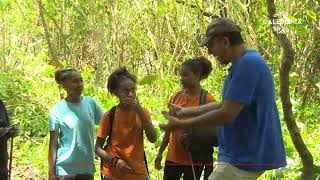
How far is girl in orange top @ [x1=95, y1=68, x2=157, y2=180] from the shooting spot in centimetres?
368

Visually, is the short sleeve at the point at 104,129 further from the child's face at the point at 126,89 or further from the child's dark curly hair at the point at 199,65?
the child's dark curly hair at the point at 199,65

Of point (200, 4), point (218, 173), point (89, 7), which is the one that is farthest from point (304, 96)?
point (218, 173)

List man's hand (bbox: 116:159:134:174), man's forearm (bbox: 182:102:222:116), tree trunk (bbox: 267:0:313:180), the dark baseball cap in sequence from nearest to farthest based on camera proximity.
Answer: the dark baseball cap
man's forearm (bbox: 182:102:222:116)
tree trunk (bbox: 267:0:313:180)
man's hand (bbox: 116:159:134:174)

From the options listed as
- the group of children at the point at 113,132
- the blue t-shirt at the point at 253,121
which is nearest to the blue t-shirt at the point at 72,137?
the group of children at the point at 113,132

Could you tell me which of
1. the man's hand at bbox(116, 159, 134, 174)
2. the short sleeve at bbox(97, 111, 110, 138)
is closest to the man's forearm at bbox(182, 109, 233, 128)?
the man's hand at bbox(116, 159, 134, 174)

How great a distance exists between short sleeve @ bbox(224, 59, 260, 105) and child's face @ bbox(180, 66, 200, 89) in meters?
1.37

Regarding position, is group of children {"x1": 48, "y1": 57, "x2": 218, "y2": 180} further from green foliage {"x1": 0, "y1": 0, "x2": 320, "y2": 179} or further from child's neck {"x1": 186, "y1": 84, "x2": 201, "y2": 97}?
green foliage {"x1": 0, "y1": 0, "x2": 320, "y2": 179}

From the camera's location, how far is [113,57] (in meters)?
9.71

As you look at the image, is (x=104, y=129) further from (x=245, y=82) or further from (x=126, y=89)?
(x=245, y=82)

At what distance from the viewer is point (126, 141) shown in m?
3.72

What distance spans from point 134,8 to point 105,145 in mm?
5774

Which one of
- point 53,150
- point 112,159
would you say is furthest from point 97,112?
point 112,159

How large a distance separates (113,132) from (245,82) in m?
1.36

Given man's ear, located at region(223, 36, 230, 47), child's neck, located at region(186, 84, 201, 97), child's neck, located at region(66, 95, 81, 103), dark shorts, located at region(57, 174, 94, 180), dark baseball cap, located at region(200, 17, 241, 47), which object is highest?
dark baseball cap, located at region(200, 17, 241, 47)
